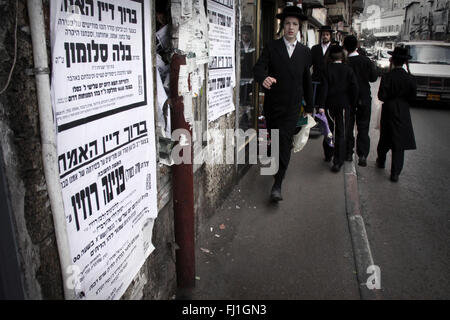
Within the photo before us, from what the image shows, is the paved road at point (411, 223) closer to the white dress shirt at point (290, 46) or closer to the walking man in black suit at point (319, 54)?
the walking man in black suit at point (319, 54)

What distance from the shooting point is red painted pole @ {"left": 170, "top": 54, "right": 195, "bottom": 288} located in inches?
102

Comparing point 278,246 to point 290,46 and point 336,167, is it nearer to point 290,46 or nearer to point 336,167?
point 290,46

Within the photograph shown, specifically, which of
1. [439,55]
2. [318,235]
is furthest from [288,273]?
[439,55]

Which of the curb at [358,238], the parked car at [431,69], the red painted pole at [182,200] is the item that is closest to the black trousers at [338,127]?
the curb at [358,238]

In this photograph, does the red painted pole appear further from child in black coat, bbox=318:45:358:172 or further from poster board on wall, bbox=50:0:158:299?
child in black coat, bbox=318:45:358:172

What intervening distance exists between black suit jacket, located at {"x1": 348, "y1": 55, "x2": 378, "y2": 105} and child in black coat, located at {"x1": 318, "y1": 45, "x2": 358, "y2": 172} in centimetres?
36

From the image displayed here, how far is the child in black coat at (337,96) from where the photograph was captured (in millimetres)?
5828

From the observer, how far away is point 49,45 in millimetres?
1454

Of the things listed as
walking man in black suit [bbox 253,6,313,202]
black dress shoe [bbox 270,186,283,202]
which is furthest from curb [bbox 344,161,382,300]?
walking man in black suit [bbox 253,6,313,202]

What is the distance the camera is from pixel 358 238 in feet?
12.9

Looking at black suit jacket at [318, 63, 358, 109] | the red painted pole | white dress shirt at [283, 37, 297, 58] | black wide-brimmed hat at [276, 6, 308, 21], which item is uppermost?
black wide-brimmed hat at [276, 6, 308, 21]

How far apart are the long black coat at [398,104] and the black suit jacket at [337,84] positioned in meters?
0.46
